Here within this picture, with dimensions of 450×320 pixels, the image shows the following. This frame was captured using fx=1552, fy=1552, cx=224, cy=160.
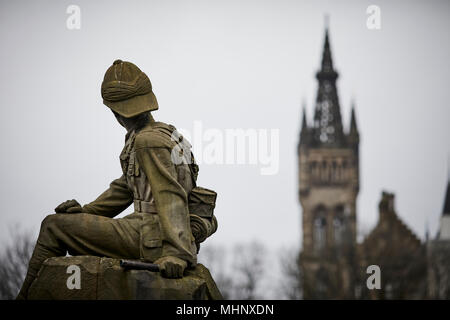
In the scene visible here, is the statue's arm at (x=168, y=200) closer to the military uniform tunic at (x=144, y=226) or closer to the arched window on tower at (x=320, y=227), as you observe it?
the military uniform tunic at (x=144, y=226)

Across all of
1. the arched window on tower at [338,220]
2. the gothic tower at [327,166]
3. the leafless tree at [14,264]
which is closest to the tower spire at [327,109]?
the gothic tower at [327,166]

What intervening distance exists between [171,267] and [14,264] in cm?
3147

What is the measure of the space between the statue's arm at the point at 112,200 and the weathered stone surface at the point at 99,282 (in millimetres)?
1192

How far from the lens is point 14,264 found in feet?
153

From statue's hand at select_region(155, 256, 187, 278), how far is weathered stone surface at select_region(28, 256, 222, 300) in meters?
0.07

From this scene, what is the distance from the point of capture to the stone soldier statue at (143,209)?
1602 centimetres

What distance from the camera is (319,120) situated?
504 ft

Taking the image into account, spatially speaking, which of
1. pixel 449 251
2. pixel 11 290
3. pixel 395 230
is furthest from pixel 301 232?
pixel 11 290

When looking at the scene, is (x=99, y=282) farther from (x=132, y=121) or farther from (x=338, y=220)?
(x=338, y=220)

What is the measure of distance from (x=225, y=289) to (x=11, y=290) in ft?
124

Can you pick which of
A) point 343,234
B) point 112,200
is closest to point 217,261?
point 343,234

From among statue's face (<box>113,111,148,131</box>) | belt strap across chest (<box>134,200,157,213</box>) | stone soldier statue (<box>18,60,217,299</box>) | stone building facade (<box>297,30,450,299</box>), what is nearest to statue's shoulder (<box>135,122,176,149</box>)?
stone soldier statue (<box>18,60,217,299</box>)

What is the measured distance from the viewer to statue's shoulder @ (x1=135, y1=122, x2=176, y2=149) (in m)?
16.1
